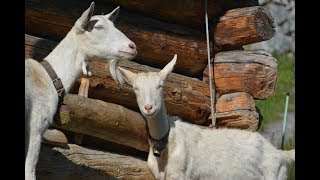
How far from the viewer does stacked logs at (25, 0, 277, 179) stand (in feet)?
25.6

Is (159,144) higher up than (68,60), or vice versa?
(68,60)

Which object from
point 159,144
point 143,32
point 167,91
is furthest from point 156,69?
point 159,144

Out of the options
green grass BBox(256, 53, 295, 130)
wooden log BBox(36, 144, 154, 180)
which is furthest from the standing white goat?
green grass BBox(256, 53, 295, 130)

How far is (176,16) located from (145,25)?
1.88 feet

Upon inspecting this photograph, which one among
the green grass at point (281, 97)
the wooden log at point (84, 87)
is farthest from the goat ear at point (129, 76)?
the green grass at point (281, 97)

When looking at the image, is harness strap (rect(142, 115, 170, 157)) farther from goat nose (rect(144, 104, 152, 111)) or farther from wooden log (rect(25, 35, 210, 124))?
wooden log (rect(25, 35, 210, 124))

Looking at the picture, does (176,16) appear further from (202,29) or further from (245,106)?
(245,106)

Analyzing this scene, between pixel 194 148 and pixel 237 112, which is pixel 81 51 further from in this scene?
pixel 237 112

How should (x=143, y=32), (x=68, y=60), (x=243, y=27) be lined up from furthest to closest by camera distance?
(x=243, y=27) → (x=143, y=32) → (x=68, y=60)

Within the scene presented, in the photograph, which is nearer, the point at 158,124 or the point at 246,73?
the point at 158,124

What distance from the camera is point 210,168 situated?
7.84 meters

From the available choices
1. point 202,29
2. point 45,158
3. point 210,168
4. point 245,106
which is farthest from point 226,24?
point 45,158

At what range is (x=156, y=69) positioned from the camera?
29.0ft

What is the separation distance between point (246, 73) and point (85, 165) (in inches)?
101
